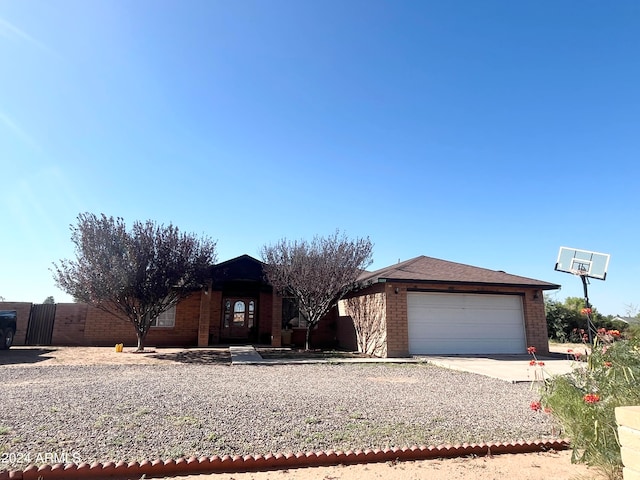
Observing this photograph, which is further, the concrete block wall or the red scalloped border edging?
the red scalloped border edging

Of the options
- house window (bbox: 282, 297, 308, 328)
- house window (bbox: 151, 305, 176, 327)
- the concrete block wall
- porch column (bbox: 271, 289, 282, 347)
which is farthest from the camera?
house window (bbox: 282, 297, 308, 328)

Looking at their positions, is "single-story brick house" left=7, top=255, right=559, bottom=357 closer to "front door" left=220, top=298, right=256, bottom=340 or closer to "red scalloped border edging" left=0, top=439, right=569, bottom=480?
"front door" left=220, top=298, right=256, bottom=340

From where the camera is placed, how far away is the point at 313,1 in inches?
331

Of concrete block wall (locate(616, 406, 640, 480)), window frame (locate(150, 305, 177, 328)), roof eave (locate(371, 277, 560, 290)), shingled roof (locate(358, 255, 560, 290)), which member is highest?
shingled roof (locate(358, 255, 560, 290))

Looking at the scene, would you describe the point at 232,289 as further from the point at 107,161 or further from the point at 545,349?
the point at 545,349

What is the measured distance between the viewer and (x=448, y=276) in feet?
46.1

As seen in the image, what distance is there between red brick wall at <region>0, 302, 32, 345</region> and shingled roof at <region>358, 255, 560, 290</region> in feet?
49.0

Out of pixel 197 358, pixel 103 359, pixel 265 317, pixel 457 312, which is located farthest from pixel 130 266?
pixel 457 312

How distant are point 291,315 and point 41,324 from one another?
442 inches

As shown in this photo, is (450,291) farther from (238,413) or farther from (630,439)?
(630,439)

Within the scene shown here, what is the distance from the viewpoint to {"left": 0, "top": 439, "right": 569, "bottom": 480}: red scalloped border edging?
9.72 feet

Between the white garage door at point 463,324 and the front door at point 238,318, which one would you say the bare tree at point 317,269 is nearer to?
the white garage door at point 463,324

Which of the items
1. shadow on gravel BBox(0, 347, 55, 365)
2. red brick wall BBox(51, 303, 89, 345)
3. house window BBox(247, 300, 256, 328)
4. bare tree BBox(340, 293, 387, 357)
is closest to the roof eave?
bare tree BBox(340, 293, 387, 357)

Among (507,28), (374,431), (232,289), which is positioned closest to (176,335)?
(232,289)
